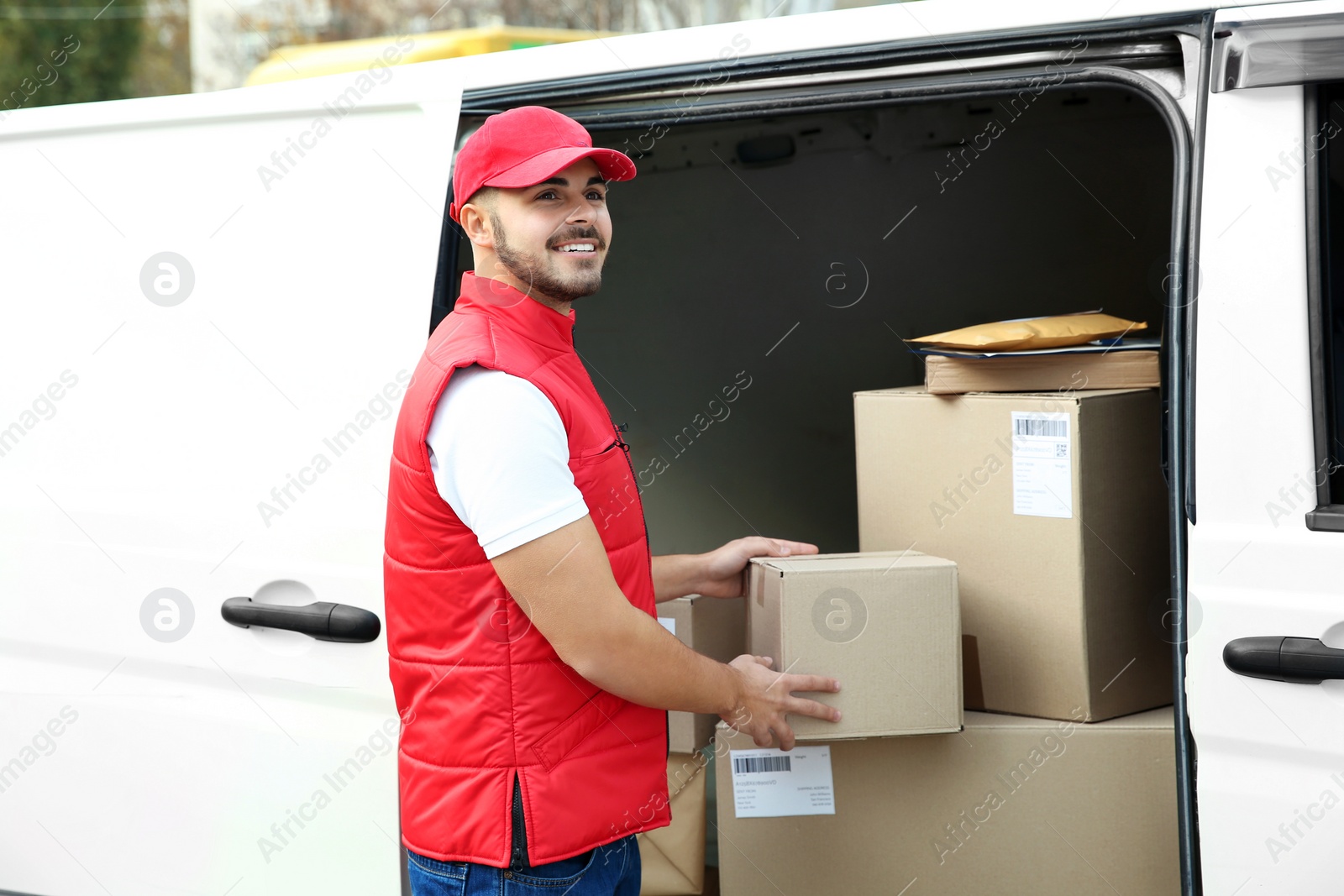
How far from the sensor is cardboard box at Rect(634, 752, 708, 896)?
2.19 m

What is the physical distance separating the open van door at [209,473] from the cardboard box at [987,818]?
0.69m

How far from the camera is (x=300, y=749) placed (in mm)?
2018

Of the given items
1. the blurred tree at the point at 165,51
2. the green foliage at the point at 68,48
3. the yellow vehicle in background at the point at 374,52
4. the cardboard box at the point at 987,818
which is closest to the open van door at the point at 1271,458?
the cardboard box at the point at 987,818

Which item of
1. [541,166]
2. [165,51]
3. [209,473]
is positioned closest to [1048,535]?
[541,166]

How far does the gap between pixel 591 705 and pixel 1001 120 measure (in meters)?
2.00

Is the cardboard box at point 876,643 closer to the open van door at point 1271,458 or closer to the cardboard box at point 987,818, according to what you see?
the cardboard box at point 987,818

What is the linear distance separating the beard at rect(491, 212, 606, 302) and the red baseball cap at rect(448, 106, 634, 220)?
0.06 m

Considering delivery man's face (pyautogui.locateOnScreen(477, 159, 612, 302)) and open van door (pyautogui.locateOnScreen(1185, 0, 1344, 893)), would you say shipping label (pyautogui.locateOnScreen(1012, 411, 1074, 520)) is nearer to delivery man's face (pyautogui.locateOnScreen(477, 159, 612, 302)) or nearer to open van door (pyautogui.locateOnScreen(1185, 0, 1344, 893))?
open van door (pyautogui.locateOnScreen(1185, 0, 1344, 893))

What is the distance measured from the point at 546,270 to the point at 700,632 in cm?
83

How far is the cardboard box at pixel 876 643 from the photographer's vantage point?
1702 mm

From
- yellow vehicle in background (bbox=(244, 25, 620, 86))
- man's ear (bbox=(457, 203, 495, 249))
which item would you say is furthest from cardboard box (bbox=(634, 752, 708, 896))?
yellow vehicle in background (bbox=(244, 25, 620, 86))

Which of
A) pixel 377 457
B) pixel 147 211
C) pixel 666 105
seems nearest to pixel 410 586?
pixel 377 457

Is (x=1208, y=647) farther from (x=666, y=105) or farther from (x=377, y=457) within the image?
(x=377, y=457)

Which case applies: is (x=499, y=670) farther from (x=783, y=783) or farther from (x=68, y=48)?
(x=68, y=48)
